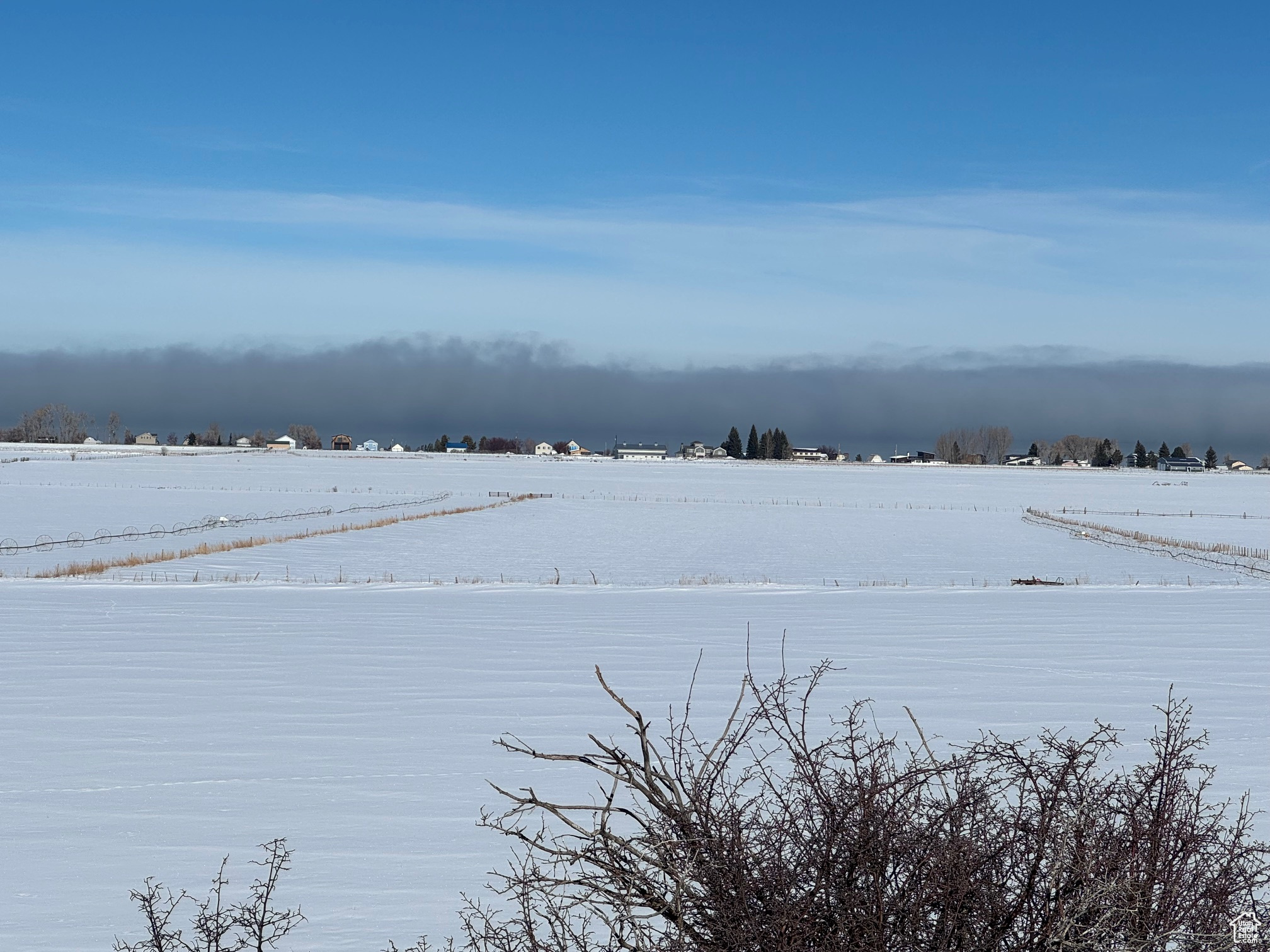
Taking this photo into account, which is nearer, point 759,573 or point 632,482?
point 759,573

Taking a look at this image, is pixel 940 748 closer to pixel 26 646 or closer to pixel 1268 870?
pixel 1268 870

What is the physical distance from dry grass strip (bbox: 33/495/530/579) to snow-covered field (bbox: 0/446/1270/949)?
1.24 ft

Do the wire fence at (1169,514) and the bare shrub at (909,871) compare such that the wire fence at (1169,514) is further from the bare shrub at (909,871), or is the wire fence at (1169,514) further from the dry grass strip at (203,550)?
the bare shrub at (909,871)

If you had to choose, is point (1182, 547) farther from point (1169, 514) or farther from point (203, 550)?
point (1169, 514)

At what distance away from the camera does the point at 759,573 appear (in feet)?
77.7

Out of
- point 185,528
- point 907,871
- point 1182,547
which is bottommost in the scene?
point 185,528

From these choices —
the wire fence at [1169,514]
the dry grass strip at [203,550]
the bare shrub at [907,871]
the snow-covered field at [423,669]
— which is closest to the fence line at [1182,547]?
the snow-covered field at [423,669]

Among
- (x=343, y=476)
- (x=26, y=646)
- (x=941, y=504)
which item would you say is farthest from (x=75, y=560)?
(x=343, y=476)

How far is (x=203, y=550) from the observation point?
25.1 meters

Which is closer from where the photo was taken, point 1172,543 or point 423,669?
point 423,669

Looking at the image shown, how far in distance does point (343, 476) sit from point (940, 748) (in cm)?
7321

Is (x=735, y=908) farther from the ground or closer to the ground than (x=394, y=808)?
farther from the ground

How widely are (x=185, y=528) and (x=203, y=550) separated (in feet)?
24.4

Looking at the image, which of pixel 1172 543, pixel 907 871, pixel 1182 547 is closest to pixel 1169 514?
pixel 1172 543
